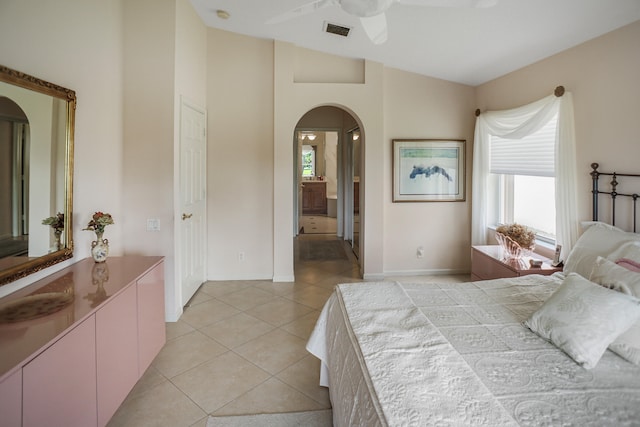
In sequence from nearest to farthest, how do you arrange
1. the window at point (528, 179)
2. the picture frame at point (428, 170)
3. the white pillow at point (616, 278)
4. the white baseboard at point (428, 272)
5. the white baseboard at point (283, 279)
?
the white pillow at point (616, 278), the window at point (528, 179), the white baseboard at point (283, 279), the picture frame at point (428, 170), the white baseboard at point (428, 272)

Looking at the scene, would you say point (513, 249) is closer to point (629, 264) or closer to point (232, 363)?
point (629, 264)

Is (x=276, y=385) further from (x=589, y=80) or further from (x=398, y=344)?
(x=589, y=80)

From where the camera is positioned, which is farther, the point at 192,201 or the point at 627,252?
the point at 192,201

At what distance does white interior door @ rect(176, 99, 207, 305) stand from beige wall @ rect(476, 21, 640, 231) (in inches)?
139

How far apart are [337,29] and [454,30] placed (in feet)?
3.88

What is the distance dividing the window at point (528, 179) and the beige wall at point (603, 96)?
36 centimetres

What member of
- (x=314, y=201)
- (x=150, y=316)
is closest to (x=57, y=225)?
(x=150, y=316)

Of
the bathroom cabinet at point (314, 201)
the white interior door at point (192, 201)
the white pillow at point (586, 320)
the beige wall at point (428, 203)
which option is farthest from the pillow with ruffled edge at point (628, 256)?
the bathroom cabinet at point (314, 201)

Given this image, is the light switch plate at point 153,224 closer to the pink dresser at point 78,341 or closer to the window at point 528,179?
the pink dresser at point 78,341

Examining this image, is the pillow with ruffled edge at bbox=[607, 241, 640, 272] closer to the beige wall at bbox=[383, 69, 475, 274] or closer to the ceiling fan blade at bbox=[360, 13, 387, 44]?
the ceiling fan blade at bbox=[360, 13, 387, 44]

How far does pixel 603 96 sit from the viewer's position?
2.75 m

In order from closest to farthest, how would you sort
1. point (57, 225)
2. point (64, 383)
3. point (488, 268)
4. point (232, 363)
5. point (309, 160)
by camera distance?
point (64, 383), point (57, 225), point (232, 363), point (488, 268), point (309, 160)

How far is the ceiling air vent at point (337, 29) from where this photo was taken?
144 inches

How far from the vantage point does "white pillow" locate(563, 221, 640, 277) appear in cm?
235
